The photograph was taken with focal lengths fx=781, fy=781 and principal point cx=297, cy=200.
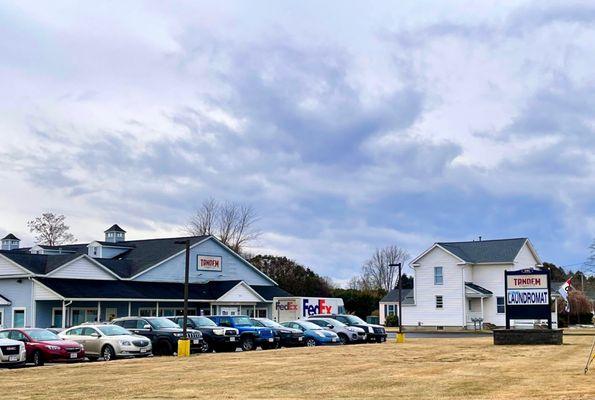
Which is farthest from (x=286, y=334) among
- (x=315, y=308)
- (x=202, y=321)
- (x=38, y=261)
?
(x=38, y=261)

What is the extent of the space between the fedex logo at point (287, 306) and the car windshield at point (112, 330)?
82.3 ft

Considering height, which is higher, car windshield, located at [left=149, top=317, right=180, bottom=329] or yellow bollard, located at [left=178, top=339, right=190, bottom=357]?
car windshield, located at [left=149, top=317, right=180, bottom=329]

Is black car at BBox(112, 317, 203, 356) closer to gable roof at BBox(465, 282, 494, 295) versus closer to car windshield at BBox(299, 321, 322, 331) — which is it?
car windshield at BBox(299, 321, 322, 331)

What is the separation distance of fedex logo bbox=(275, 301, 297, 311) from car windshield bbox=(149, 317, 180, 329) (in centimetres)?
2197

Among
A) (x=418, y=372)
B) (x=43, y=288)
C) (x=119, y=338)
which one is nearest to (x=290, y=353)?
(x=119, y=338)

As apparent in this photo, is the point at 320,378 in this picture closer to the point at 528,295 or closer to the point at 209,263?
the point at 528,295

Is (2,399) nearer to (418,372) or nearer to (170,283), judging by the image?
(418,372)

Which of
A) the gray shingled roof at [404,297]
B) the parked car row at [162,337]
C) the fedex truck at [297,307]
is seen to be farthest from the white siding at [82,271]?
the gray shingled roof at [404,297]

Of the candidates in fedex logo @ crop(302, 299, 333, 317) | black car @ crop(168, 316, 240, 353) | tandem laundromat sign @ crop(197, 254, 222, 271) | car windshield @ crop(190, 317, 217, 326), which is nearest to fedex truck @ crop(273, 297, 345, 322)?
fedex logo @ crop(302, 299, 333, 317)

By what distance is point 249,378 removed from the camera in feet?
68.0

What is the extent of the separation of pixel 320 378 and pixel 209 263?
39.7 m

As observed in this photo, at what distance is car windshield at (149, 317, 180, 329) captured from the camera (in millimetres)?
33338

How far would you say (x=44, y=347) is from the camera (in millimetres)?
27672

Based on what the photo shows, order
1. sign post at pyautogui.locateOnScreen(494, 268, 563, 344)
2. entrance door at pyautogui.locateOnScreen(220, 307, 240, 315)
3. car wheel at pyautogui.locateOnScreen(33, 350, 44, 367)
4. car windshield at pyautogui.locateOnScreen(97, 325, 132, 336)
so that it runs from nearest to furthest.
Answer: car wheel at pyautogui.locateOnScreen(33, 350, 44, 367) → car windshield at pyautogui.locateOnScreen(97, 325, 132, 336) → sign post at pyautogui.locateOnScreen(494, 268, 563, 344) → entrance door at pyautogui.locateOnScreen(220, 307, 240, 315)
